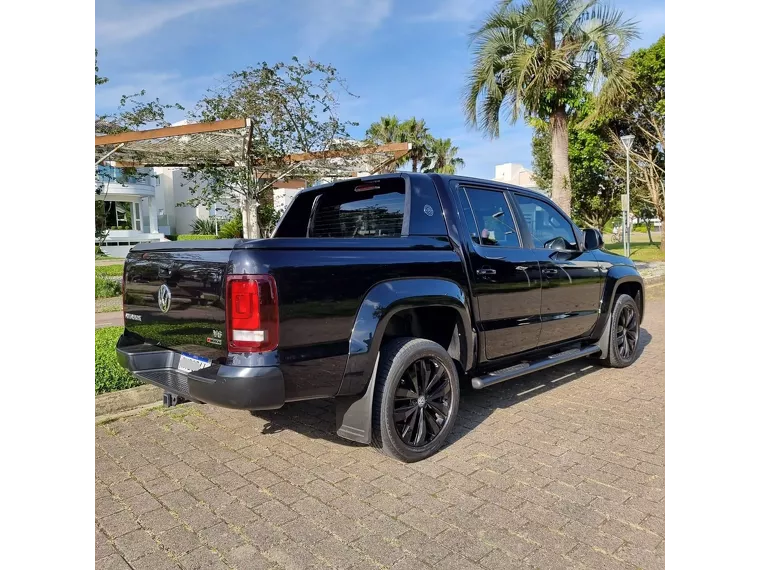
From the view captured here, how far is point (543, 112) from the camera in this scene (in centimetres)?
1228

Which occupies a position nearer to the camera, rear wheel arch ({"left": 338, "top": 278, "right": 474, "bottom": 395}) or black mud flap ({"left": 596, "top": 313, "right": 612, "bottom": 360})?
rear wheel arch ({"left": 338, "top": 278, "right": 474, "bottom": 395})

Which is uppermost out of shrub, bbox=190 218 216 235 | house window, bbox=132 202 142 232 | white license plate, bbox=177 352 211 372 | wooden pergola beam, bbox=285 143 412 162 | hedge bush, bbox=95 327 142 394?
house window, bbox=132 202 142 232

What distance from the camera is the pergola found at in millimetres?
9164

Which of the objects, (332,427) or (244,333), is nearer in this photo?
(244,333)

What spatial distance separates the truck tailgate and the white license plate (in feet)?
0.10

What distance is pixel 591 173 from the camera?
74.8 ft

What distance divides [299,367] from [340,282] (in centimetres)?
53

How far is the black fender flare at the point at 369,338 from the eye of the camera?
9.72 ft

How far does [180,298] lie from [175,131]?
718 cm

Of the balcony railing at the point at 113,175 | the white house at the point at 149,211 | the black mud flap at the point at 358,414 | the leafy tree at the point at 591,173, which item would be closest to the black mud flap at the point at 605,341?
the black mud flap at the point at 358,414

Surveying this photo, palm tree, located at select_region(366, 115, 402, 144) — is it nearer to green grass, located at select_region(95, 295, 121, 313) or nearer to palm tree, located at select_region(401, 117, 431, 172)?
palm tree, located at select_region(401, 117, 431, 172)

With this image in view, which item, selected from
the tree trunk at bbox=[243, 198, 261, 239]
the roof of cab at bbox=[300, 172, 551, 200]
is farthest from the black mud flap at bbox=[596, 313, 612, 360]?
the tree trunk at bbox=[243, 198, 261, 239]
